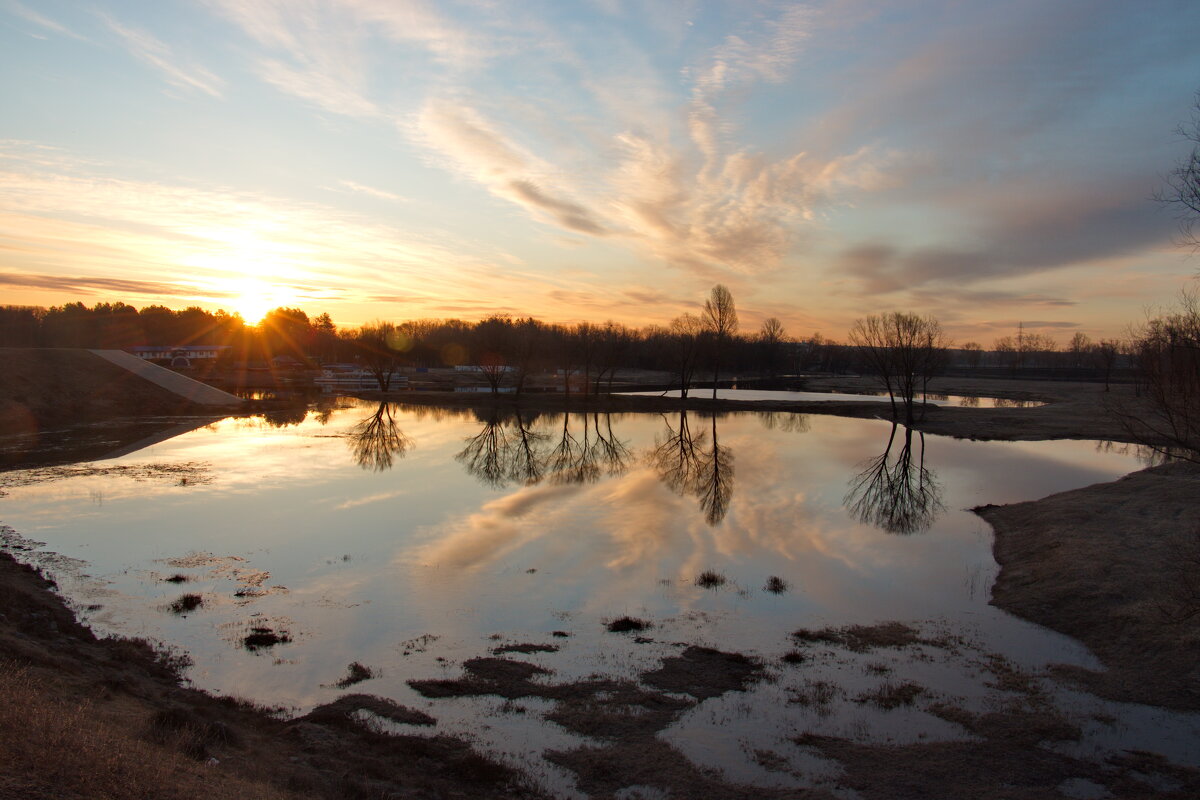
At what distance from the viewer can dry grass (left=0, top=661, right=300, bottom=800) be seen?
580 centimetres

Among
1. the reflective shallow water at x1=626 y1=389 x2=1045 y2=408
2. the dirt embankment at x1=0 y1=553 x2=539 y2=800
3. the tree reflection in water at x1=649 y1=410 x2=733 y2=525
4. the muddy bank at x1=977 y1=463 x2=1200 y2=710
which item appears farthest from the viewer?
the reflective shallow water at x1=626 y1=389 x2=1045 y2=408

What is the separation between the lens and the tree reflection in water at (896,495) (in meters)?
22.3

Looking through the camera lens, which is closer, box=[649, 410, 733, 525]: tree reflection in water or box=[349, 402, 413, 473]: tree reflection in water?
box=[649, 410, 733, 525]: tree reflection in water

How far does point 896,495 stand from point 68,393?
59.7 meters

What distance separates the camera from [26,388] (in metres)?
49.2

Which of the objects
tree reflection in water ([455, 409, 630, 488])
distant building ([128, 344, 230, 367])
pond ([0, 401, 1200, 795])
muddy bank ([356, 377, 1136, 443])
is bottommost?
pond ([0, 401, 1200, 795])

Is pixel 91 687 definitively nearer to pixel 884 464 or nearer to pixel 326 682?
pixel 326 682

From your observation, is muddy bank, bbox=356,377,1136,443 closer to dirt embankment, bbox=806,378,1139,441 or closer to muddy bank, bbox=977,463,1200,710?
dirt embankment, bbox=806,378,1139,441

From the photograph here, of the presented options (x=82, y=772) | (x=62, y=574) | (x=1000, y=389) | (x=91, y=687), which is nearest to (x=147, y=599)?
(x=62, y=574)

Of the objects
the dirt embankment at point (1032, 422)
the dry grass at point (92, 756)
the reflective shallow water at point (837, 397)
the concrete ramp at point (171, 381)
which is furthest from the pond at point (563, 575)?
the reflective shallow water at point (837, 397)

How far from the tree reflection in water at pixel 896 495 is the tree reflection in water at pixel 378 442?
68.4 feet

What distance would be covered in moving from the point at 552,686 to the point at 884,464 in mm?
27600

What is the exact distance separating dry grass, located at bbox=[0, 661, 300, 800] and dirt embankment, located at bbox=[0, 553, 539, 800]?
0.01 meters

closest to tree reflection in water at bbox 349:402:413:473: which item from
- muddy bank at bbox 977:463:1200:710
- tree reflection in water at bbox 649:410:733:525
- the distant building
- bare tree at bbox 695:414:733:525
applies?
tree reflection in water at bbox 649:410:733:525
